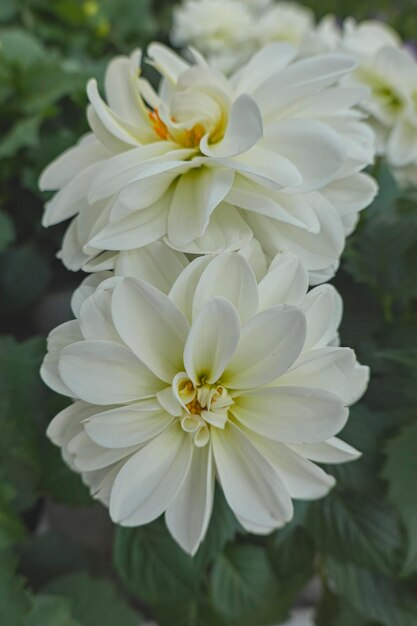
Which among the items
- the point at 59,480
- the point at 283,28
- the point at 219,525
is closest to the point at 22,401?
the point at 59,480

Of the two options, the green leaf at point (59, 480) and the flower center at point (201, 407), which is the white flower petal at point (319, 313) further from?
the green leaf at point (59, 480)

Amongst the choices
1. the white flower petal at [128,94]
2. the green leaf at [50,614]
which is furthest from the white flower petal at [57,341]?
the green leaf at [50,614]

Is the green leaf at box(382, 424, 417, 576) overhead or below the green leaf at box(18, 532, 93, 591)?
overhead

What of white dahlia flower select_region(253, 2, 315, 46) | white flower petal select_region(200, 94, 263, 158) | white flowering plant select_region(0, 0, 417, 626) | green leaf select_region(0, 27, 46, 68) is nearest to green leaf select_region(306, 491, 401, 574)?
white flowering plant select_region(0, 0, 417, 626)

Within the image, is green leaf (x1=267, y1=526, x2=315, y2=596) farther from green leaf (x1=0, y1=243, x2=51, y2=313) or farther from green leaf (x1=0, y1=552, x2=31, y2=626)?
green leaf (x1=0, y1=243, x2=51, y2=313)

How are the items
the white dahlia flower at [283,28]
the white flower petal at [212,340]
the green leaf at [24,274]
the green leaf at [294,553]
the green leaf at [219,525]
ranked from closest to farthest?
the white flower petal at [212,340], the green leaf at [219,525], the green leaf at [294,553], the green leaf at [24,274], the white dahlia flower at [283,28]

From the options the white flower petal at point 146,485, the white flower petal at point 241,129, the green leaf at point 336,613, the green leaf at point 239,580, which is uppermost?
the white flower petal at point 241,129

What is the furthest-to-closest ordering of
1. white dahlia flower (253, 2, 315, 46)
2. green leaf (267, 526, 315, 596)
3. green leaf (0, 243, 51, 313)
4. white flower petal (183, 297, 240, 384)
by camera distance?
white dahlia flower (253, 2, 315, 46) < green leaf (0, 243, 51, 313) < green leaf (267, 526, 315, 596) < white flower petal (183, 297, 240, 384)
